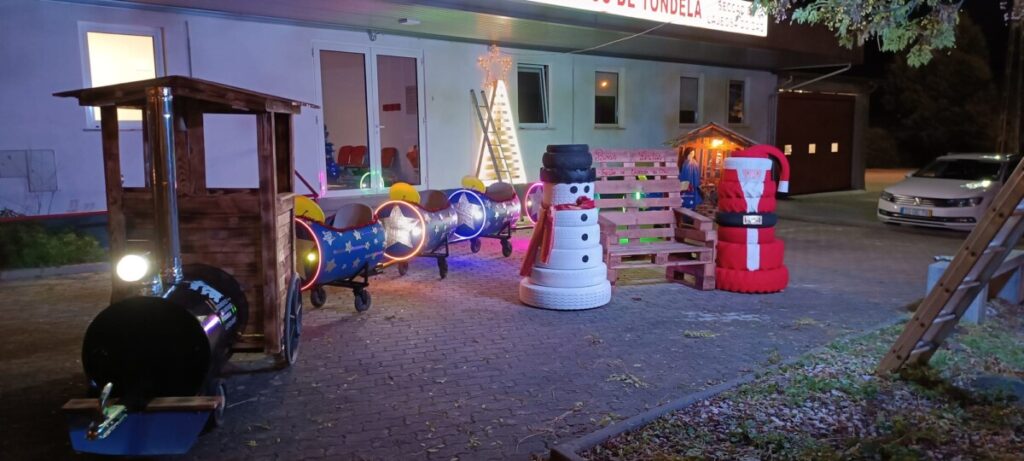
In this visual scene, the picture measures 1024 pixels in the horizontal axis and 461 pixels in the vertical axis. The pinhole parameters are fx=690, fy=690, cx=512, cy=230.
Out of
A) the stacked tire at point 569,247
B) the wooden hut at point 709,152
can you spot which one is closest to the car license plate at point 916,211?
the wooden hut at point 709,152

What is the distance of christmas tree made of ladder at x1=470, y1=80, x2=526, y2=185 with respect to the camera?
43.7ft

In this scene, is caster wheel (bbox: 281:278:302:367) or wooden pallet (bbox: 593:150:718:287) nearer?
caster wheel (bbox: 281:278:302:367)

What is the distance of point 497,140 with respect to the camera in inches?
535

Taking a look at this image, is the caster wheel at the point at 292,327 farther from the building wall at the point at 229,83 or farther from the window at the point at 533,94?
the window at the point at 533,94

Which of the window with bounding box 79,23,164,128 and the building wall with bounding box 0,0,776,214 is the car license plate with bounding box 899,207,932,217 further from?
the window with bounding box 79,23,164,128

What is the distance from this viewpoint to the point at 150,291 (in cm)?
403

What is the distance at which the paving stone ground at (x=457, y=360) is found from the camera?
4.25m

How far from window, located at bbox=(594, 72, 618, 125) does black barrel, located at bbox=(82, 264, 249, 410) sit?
41.2 ft

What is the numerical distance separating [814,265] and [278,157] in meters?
7.60

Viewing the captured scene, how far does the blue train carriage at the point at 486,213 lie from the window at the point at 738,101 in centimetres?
1076

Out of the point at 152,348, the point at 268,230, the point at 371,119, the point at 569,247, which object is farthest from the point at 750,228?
the point at 371,119

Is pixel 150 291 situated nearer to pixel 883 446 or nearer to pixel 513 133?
pixel 883 446

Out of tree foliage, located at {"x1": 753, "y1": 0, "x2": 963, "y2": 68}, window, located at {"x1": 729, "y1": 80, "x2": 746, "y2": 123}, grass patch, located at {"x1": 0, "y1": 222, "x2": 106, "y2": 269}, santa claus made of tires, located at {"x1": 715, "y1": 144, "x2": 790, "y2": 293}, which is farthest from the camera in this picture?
window, located at {"x1": 729, "y1": 80, "x2": 746, "y2": 123}

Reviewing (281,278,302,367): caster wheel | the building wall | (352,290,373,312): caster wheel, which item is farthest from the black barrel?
the building wall
